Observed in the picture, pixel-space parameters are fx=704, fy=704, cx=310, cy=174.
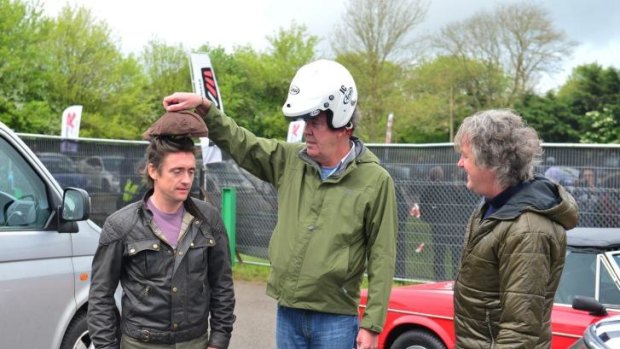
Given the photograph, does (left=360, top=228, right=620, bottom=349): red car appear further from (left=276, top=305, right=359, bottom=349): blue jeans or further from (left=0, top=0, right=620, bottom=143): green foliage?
(left=0, top=0, right=620, bottom=143): green foliage

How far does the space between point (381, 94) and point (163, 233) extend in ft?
112

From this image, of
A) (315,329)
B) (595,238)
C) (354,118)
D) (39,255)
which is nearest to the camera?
(315,329)

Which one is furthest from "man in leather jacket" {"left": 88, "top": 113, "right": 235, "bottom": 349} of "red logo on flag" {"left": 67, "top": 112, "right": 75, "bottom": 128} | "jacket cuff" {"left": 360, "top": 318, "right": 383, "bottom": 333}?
"red logo on flag" {"left": 67, "top": 112, "right": 75, "bottom": 128}

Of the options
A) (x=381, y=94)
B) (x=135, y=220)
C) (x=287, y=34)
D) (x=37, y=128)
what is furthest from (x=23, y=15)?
(x=135, y=220)

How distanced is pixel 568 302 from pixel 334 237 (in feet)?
8.34

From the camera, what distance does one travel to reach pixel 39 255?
436 cm

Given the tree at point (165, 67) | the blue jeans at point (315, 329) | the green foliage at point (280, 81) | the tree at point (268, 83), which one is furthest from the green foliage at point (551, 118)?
the blue jeans at point (315, 329)

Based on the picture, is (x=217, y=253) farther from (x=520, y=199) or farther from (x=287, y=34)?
(x=287, y=34)

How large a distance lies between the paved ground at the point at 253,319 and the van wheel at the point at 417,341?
177cm

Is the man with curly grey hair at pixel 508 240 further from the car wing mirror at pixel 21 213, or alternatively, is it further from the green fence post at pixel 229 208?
the green fence post at pixel 229 208

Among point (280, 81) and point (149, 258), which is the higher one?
point (280, 81)

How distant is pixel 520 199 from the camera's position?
262 centimetres

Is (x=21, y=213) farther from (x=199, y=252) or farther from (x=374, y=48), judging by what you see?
(x=374, y=48)

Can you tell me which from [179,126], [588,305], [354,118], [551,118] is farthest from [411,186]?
[551,118]
